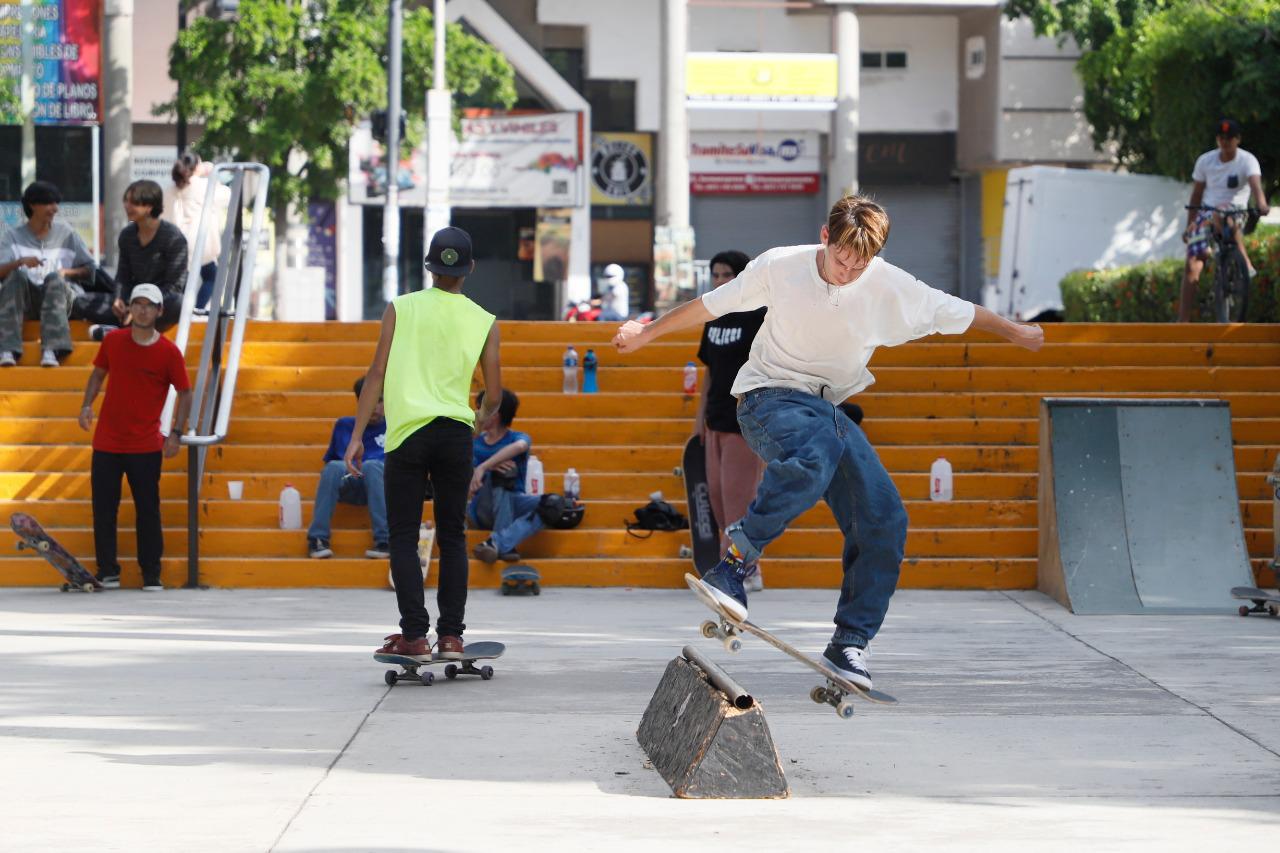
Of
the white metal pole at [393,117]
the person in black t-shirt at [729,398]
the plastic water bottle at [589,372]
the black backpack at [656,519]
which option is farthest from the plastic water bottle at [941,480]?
the white metal pole at [393,117]

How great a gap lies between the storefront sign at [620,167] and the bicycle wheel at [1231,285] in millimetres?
21914

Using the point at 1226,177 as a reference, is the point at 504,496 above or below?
below

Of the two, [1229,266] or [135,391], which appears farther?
[1229,266]

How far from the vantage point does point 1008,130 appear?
35.2m

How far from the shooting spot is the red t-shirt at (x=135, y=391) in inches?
426

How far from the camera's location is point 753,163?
3612 centimetres

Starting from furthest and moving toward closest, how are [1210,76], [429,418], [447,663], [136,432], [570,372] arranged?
[1210,76]
[570,372]
[136,432]
[447,663]
[429,418]

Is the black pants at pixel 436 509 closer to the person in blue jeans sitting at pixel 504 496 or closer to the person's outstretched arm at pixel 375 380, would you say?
the person's outstretched arm at pixel 375 380

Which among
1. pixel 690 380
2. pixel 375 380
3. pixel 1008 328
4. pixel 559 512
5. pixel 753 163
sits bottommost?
pixel 559 512

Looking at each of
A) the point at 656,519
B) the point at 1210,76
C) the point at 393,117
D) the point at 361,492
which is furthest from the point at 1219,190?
the point at 393,117

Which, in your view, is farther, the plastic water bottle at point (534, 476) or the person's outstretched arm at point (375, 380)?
the plastic water bottle at point (534, 476)

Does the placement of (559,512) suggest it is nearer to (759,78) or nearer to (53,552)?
(53,552)

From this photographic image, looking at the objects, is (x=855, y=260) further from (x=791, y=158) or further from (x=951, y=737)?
(x=791, y=158)

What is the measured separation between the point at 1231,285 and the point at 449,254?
30.2 feet
